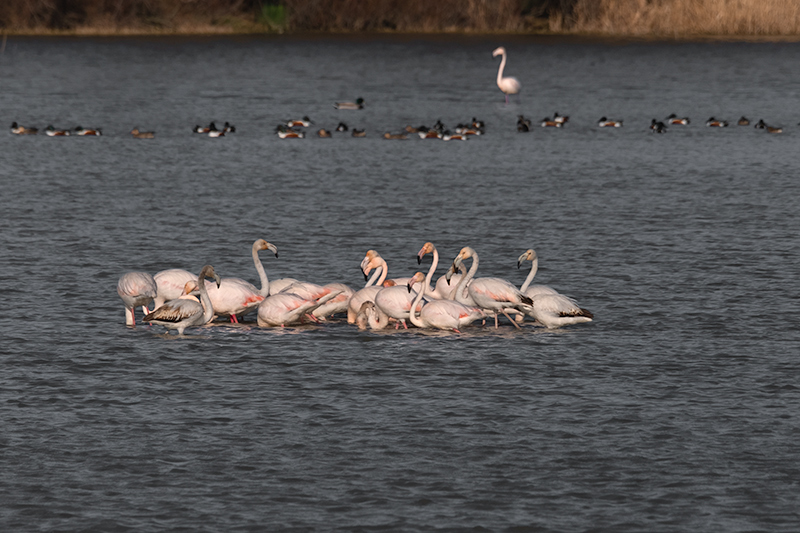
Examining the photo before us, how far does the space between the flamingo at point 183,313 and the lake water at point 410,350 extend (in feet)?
1.01

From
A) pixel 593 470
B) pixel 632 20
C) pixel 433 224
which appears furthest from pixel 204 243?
pixel 632 20

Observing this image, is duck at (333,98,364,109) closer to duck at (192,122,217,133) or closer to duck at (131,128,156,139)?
duck at (192,122,217,133)

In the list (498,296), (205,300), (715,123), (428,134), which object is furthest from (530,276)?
(715,123)

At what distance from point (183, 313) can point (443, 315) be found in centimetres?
341

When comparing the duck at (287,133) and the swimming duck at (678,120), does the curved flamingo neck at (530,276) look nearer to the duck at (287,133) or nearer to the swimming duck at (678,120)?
the duck at (287,133)

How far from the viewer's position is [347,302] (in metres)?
Answer: 17.6

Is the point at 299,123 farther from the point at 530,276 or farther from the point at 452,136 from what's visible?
the point at 530,276

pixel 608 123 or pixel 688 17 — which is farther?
pixel 688 17

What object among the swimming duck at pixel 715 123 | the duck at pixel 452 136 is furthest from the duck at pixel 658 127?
the duck at pixel 452 136

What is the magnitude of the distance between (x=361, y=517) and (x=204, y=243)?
1335 cm

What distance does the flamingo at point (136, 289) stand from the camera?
1659cm

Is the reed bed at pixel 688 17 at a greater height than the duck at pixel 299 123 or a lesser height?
greater

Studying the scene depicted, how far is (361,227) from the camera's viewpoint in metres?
24.9

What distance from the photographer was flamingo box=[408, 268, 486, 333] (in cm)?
1666
